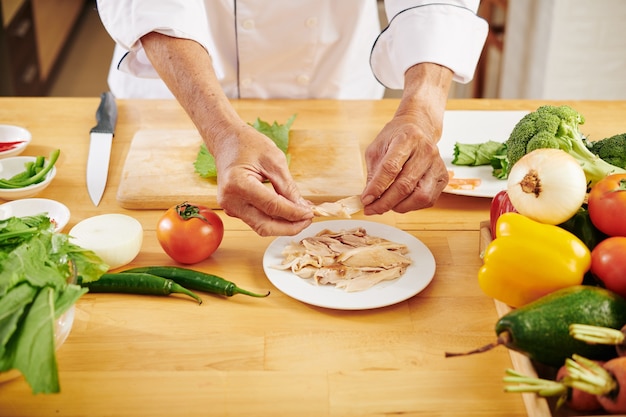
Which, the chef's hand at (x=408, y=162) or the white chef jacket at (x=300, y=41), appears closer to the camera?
the chef's hand at (x=408, y=162)

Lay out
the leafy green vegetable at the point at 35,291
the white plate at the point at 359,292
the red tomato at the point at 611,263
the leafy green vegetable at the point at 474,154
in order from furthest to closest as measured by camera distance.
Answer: the leafy green vegetable at the point at 474,154, the white plate at the point at 359,292, the red tomato at the point at 611,263, the leafy green vegetable at the point at 35,291

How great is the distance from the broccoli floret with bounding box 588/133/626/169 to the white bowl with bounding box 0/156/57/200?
3.63 ft

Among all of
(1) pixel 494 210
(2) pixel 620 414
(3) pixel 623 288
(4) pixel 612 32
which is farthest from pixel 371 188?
(4) pixel 612 32

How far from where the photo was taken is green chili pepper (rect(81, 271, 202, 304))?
1220mm

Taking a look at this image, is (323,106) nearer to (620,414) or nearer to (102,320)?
(102,320)

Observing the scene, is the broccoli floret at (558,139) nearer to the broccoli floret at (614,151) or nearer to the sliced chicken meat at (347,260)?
the broccoli floret at (614,151)

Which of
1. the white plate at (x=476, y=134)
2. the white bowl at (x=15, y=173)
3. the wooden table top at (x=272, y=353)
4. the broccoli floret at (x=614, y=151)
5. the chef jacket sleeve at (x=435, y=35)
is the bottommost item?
the wooden table top at (x=272, y=353)

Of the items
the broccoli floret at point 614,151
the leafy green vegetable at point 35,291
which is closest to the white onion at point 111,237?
the leafy green vegetable at point 35,291

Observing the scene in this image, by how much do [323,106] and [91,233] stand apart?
0.84 m

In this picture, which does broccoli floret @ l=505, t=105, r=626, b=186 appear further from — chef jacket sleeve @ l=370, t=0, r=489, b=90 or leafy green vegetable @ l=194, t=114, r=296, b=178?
leafy green vegetable @ l=194, t=114, r=296, b=178

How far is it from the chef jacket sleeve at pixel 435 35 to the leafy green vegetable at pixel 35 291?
0.86 meters

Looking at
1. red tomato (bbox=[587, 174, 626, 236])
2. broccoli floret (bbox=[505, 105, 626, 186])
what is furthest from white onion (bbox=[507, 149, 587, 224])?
broccoli floret (bbox=[505, 105, 626, 186])

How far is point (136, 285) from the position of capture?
48.3 inches

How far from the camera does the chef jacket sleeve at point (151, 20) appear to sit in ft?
5.01
